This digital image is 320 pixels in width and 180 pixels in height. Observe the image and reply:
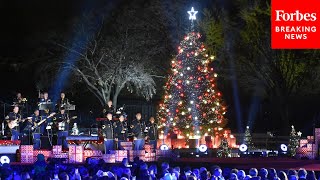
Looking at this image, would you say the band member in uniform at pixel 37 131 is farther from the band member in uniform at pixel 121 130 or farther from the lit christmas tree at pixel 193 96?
the lit christmas tree at pixel 193 96

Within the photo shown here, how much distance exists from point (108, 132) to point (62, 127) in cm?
198

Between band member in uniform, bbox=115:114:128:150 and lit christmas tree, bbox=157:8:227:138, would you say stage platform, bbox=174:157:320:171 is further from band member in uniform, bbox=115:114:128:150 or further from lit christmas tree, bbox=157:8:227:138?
lit christmas tree, bbox=157:8:227:138

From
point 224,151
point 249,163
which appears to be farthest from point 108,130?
point 249,163

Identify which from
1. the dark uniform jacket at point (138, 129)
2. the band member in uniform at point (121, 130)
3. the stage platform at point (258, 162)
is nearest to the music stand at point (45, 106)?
the band member in uniform at point (121, 130)

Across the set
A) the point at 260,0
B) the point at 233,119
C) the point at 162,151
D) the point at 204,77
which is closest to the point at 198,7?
the point at 260,0

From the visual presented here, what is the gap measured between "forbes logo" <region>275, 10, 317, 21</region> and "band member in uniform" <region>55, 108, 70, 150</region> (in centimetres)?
1478

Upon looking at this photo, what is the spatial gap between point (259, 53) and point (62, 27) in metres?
11.5

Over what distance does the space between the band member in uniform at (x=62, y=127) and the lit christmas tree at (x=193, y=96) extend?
639 centimetres

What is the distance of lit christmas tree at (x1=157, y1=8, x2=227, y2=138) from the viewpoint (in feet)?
105

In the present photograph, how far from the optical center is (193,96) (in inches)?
1262

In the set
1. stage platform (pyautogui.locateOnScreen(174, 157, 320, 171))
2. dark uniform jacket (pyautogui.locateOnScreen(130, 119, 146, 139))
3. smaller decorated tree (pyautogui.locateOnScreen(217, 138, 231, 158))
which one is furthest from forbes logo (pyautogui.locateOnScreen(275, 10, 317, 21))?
stage platform (pyautogui.locateOnScreen(174, 157, 320, 171))

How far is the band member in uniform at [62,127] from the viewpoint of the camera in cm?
2680

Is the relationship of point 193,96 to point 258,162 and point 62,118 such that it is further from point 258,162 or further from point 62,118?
point 258,162

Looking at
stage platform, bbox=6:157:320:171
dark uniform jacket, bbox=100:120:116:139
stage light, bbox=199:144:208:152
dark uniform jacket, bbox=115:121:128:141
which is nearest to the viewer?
stage platform, bbox=6:157:320:171
